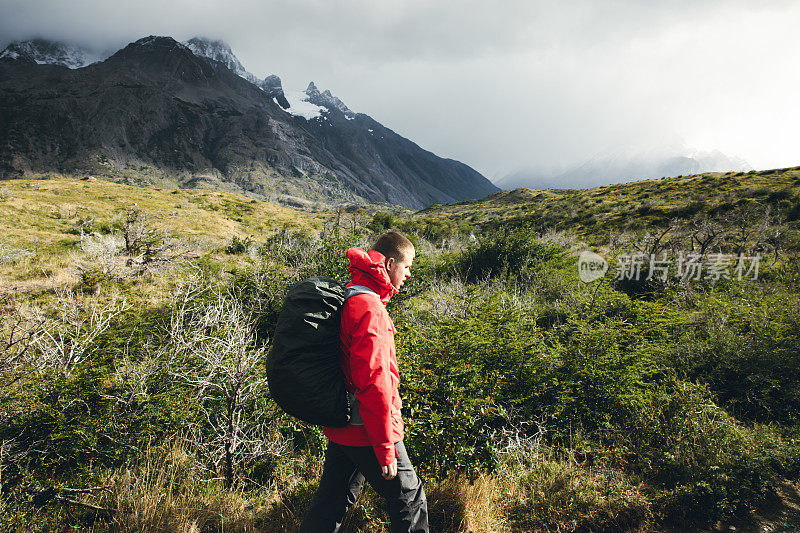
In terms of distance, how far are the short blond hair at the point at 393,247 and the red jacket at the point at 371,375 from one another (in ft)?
1.35

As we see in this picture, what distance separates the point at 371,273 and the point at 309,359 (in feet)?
2.10

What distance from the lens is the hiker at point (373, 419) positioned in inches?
75.0

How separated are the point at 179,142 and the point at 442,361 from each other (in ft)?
681

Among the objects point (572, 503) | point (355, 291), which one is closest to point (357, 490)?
point (355, 291)

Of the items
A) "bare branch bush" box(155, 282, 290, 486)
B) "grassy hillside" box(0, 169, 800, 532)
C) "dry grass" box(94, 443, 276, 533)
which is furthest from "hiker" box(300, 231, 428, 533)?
"bare branch bush" box(155, 282, 290, 486)

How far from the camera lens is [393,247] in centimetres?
236

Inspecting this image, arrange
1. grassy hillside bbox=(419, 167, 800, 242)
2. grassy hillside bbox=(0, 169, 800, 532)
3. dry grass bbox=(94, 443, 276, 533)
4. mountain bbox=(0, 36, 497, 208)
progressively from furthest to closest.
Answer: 1. mountain bbox=(0, 36, 497, 208)
2. grassy hillside bbox=(419, 167, 800, 242)
3. grassy hillside bbox=(0, 169, 800, 532)
4. dry grass bbox=(94, 443, 276, 533)

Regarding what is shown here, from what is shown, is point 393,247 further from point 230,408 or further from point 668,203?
point 668,203

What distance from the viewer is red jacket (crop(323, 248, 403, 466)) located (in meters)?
1.89

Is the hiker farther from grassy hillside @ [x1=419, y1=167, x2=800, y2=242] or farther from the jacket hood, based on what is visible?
grassy hillside @ [x1=419, y1=167, x2=800, y2=242]

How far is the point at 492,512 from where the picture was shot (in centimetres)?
283

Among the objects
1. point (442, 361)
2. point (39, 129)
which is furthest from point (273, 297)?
point (39, 129)

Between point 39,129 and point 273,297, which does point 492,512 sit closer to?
point 273,297

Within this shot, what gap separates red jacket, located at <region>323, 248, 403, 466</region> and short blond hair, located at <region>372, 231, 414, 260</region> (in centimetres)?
41
